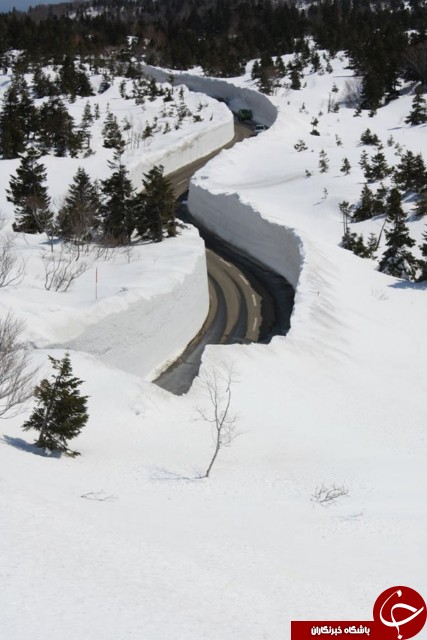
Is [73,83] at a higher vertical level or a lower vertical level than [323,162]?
higher

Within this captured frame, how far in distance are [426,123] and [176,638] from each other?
78.9 metres

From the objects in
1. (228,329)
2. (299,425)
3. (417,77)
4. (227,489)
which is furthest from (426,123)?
(227,489)

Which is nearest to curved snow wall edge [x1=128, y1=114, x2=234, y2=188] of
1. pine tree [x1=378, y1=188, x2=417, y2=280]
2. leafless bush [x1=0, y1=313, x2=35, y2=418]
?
pine tree [x1=378, y1=188, x2=417, y2=280]

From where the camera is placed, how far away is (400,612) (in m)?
12.6

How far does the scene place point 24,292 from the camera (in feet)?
98.4

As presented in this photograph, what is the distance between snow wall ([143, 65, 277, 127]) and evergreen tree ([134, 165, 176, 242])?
2087 inches

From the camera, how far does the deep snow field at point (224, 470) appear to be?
1096cm

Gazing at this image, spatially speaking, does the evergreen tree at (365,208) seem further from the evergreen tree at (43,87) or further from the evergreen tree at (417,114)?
the evergreen tree at (43,87)

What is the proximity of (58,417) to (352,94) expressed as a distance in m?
95.1

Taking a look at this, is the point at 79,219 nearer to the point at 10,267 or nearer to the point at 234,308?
the point at 10,267

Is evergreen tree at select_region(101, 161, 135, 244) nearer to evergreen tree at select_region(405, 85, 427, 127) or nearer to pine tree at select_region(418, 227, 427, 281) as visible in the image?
pine tree at select_region(418, 227, 427, 281)

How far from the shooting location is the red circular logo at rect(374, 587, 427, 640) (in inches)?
463

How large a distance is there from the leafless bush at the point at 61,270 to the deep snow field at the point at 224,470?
74cm

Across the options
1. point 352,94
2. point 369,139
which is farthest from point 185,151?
point 352,94
